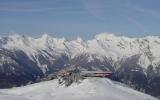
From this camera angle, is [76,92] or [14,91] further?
[14,91]

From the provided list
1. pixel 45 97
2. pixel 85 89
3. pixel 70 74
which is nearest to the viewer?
pixel 45 97

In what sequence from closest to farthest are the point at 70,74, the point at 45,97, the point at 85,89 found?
the point at 45,97 → the point at 85,89 → the point at 70,74

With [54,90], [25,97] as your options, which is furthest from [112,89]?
[25,97]

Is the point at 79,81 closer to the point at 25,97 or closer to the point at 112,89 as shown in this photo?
the point at 112,89

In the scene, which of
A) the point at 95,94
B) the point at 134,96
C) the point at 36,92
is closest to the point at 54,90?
the point at 36,92

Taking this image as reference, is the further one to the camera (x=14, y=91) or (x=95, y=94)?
(x=14, y=91)

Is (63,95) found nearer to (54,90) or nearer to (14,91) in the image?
(54,90)
